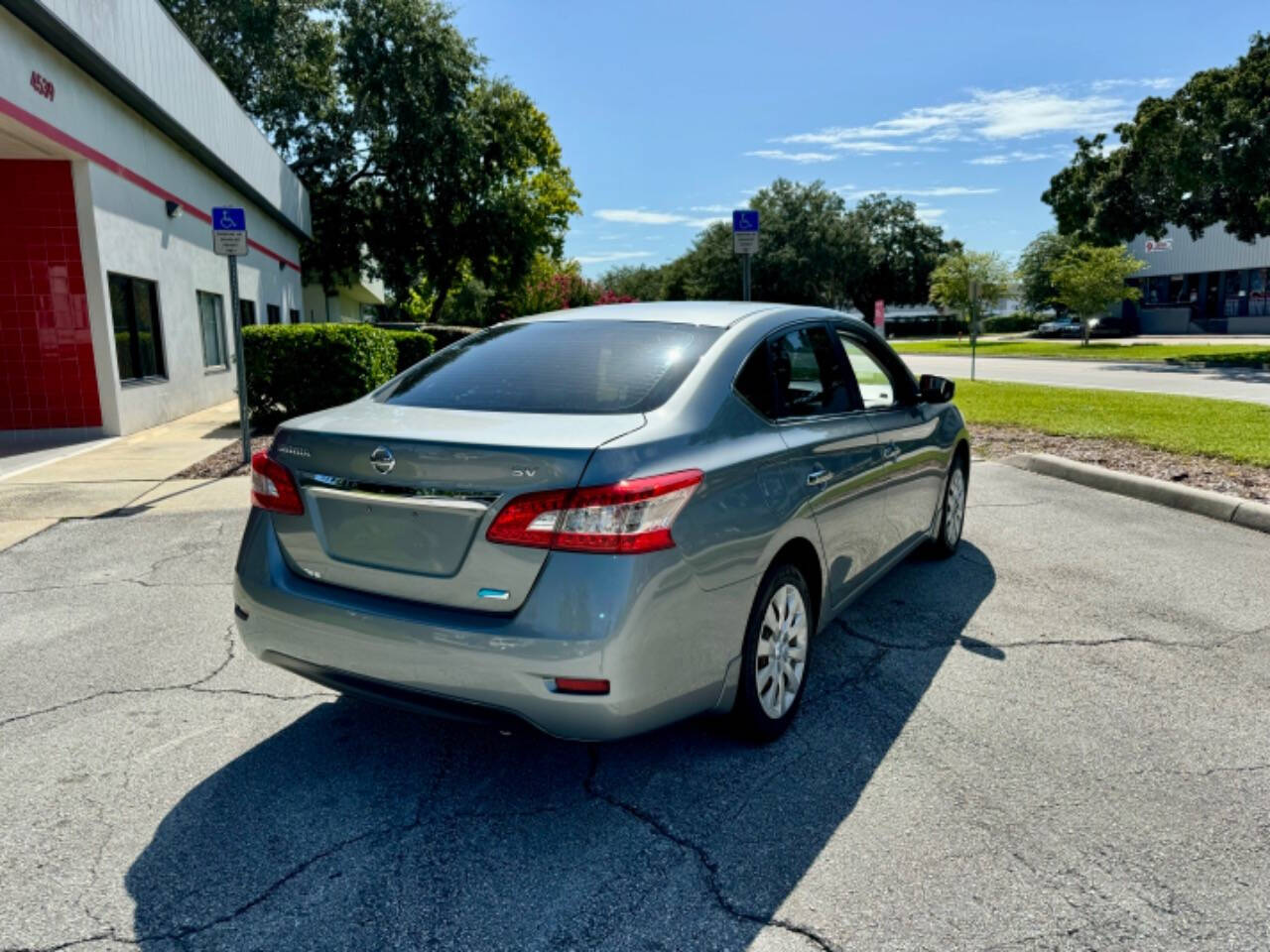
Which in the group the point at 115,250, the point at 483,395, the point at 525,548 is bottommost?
Answer: the point at 525,548

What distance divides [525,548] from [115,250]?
1224 centimetres

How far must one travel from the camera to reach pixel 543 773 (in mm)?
3213

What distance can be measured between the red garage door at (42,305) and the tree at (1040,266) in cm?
7146

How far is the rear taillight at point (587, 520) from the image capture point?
2613 millimetres

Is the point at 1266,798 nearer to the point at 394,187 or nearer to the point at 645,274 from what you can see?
the point at 394,187

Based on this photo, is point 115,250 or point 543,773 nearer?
point 543,773

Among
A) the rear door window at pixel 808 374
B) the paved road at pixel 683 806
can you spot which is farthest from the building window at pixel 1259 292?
the rear door window at pixel 808 374

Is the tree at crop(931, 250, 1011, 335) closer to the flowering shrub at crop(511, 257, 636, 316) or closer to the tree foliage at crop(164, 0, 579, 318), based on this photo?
the flowering shrub at crop(511, 257, 636, 316)

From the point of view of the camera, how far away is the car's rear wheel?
556cm

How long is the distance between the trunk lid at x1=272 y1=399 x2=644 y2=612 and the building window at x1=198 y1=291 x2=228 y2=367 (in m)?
15.5

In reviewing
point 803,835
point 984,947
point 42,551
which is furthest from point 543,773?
point 42,551

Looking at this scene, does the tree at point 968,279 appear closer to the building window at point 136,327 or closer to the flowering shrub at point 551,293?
the flowering shrub at point 551,293

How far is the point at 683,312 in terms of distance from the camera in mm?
3924

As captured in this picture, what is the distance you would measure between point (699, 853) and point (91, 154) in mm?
12572
